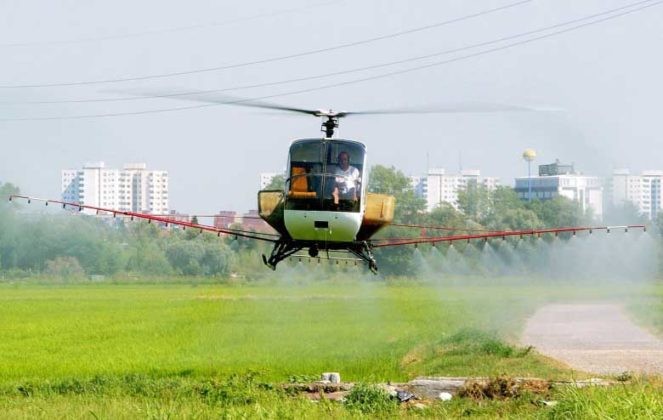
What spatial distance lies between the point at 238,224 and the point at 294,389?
12021 millimetres

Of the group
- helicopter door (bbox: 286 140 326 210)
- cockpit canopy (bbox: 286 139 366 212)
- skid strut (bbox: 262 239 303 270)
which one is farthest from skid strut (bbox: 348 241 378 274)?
helicopter door (bbox: 286 140 326 210)

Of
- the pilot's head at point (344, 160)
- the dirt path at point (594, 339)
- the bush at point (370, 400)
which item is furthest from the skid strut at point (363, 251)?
the dirt path at point (594, 339)

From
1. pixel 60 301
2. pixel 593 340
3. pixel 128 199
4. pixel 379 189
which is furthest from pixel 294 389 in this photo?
pixel 128 199

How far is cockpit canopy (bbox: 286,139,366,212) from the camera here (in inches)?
1195

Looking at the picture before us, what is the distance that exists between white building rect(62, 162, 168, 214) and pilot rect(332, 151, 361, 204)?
129595mm

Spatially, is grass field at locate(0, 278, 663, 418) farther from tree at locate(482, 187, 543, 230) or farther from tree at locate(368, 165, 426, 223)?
tree at locate(482, 187, 543, 230)

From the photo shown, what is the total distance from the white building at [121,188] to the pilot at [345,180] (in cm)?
12959

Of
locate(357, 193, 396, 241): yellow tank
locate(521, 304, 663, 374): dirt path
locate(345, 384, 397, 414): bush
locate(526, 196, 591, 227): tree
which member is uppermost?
locate(526, 196, 591, 227): tree

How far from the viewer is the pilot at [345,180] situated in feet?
99.7

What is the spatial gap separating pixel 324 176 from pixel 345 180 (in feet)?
1.55

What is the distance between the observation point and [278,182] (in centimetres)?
4119

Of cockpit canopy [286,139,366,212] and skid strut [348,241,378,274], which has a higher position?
cockpit canopy [286,139,366,212]

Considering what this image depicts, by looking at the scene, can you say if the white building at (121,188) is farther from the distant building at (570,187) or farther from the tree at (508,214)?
the tree at (508,214)

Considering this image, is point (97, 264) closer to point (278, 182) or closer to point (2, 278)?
point (2, 278)
